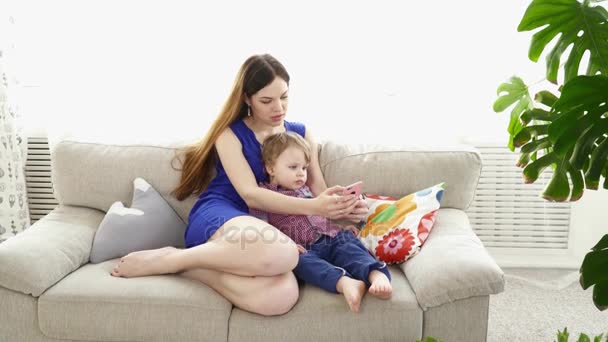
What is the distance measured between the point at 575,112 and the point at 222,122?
133 centimetres

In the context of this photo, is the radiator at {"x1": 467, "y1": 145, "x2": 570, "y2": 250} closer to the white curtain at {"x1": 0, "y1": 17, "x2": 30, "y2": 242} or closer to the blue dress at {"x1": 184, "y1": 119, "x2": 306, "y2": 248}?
the blue dress at {"x1": 184, "y1": 119, "x2": 306, "y2": 248}

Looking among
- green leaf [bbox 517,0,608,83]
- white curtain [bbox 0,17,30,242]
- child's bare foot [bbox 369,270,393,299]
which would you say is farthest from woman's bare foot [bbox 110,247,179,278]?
green leaf [bbox 517,0,608,83]

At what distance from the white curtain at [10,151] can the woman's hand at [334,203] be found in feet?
5.21

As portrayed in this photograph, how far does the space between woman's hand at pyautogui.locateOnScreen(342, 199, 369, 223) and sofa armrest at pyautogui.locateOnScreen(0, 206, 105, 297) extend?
0.96 m

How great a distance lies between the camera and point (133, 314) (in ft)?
6.93

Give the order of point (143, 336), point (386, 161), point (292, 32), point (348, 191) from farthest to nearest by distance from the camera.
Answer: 1. point (292, 32)
2. point (386, 161)
3. point (348, 191)
4. point (143, 336)

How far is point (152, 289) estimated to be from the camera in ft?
7.06

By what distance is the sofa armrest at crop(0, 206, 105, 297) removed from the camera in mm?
2137

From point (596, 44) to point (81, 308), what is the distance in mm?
1715

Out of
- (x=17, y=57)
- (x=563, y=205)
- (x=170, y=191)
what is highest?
(x=17, y=57)

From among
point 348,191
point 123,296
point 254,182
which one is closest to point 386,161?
point 348,191

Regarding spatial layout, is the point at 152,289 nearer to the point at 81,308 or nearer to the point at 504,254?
the point at 81,308

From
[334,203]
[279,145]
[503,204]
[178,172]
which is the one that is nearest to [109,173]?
[178,172]

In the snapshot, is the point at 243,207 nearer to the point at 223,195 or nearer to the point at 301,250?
the point at 223,195
